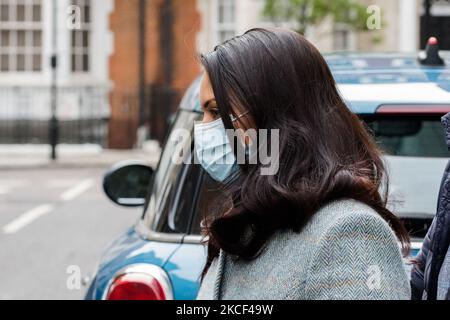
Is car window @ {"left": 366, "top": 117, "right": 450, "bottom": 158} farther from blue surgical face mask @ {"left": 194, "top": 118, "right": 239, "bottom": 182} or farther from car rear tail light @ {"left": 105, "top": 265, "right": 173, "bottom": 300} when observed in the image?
blue surgical face mask @ {"left": 194, "top": 118, "right": 239, "bottom": 182}

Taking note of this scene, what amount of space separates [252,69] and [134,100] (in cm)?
2155

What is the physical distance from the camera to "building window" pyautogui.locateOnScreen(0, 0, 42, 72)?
24.4m

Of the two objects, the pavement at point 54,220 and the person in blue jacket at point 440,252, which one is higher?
the person in blue jacket at point 440,252

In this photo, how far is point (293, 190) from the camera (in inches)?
77.7

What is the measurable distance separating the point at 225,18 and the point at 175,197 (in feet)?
70.8

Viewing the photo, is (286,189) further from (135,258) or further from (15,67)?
(15,67)

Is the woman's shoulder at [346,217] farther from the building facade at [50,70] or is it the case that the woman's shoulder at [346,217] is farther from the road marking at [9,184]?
the building facade at [50,70]

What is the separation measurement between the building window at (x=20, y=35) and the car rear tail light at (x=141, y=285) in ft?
71.1

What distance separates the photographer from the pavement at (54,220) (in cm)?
890

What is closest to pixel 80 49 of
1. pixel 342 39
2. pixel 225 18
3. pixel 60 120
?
pixel 60 120

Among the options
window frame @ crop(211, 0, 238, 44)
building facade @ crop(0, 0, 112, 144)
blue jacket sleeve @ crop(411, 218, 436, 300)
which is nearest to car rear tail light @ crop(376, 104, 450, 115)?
blue jacket sleeve @ crop(411, 218, 436, 300)

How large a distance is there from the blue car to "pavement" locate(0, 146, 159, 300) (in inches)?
23.5

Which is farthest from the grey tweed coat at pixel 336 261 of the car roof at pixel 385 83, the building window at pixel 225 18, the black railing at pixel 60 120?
the building window at pixel 225 18

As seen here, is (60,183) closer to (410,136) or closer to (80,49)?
(80,49)
